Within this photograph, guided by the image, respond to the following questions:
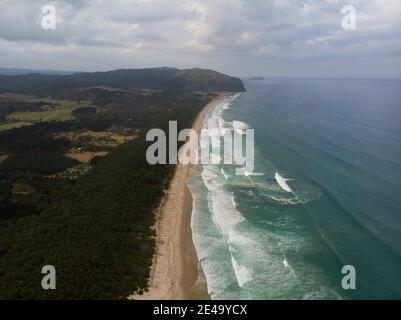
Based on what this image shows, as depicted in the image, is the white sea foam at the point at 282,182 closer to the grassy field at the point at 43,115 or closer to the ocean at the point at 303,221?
the ocean at the point at 303,221

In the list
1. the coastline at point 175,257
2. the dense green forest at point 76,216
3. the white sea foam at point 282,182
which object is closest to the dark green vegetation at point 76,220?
the dense green forest at point 76,216

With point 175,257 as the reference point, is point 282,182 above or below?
above

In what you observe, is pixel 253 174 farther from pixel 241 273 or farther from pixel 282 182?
pixel 241 273

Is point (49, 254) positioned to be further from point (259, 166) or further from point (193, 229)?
point (259, 166)

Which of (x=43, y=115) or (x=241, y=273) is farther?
(x=43, y=115)

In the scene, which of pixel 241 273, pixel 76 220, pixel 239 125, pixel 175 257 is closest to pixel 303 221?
pixel 241 273

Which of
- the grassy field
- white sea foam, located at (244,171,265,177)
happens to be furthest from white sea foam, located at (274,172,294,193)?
the grassy field
